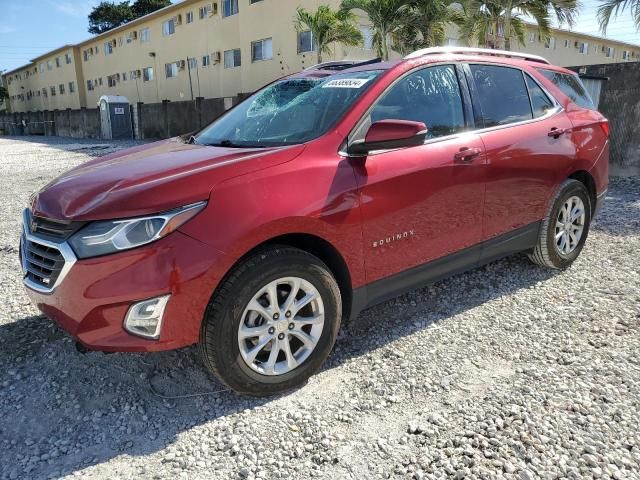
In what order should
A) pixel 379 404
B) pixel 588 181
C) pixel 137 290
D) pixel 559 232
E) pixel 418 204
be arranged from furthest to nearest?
pixel 588 181 → pixel 559 232 → pixel 418 204 → pixel 379 404 → pixel 137 290

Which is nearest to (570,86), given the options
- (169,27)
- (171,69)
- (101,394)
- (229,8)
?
(101,394)

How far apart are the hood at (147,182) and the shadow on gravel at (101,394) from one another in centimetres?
102

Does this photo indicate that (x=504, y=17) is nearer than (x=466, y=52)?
No

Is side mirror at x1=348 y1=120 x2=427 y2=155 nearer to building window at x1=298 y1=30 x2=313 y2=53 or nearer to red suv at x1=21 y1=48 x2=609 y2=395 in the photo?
red suv at x1=21 y1=48 x2=609 y2=395

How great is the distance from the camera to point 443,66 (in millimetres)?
3465

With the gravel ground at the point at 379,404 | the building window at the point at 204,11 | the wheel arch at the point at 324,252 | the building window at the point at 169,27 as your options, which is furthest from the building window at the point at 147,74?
the wheel arch at the point at 324,252

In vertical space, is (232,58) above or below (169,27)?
below

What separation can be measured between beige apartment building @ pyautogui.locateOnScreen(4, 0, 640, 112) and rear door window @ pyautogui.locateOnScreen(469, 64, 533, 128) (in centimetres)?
1811

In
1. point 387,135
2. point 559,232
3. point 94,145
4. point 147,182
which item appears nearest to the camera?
point 147,182

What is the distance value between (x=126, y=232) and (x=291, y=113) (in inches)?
57.3

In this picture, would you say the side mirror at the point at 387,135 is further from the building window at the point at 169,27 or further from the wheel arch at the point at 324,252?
the building window at the point at 169,27

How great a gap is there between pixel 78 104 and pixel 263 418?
50.1 meters

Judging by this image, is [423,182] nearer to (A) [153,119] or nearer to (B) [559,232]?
(B) [559,232]

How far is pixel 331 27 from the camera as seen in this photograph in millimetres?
19016
